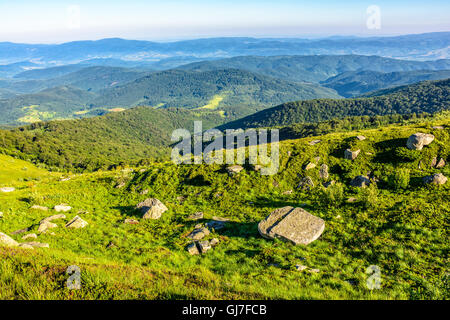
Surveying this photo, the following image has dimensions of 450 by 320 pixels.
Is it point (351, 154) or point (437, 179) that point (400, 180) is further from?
point (351, 154)

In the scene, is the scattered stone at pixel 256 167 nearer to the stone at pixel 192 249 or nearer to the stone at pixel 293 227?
the stone at pixel 293 227

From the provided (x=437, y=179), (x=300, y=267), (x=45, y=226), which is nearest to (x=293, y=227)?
(x=300, y=267)

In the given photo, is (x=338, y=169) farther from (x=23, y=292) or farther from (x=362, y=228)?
(x=23, y=292)

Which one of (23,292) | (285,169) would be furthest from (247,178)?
(23,292)

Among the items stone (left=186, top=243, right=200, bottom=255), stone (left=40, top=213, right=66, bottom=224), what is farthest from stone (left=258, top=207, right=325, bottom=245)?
stone (left=40, top=213, right=66, bottom=224)

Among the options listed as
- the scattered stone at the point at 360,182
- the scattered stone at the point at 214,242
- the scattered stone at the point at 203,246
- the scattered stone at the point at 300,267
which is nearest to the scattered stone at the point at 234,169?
the scattered stone at the point at 214,242

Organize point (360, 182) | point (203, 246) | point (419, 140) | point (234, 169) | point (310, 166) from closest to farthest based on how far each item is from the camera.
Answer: point (203, 246)
point (360, 182)
point (419, 140)
point (310, 166)
point (234, 169)

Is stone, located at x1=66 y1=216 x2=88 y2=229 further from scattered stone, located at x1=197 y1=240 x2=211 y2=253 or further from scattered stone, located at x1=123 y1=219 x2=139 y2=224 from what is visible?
scattered stone, located at x1=197 y1=240 x2=211 y2=253
